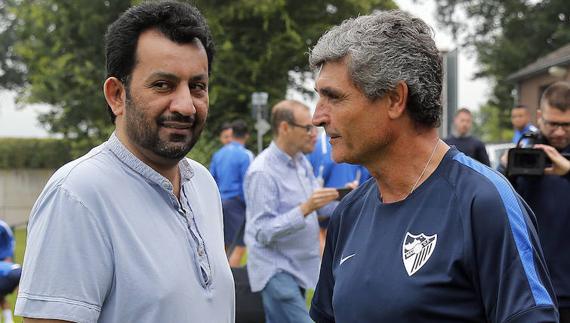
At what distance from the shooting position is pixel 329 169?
7891 millimetres

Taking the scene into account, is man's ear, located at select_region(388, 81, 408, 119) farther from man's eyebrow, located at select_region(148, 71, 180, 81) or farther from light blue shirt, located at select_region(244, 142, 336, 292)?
light blue shirt, located at select_region(244, 142, 336, 292)

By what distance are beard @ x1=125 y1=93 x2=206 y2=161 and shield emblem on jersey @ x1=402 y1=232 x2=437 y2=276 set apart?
2.38ft

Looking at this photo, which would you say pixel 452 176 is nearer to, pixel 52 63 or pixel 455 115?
pixel 455 115

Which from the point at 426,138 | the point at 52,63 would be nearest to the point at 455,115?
the point at 426,138

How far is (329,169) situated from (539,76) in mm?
28461

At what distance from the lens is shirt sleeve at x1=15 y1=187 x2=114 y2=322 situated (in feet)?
7.30

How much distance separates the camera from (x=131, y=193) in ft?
8.04

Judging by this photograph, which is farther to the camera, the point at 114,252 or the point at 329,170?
the point at 329,170

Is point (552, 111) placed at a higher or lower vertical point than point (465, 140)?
higher

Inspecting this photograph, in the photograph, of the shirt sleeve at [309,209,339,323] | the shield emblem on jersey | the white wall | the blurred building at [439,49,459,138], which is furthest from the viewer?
the white wall

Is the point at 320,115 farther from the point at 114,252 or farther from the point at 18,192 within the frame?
the point at 18,192

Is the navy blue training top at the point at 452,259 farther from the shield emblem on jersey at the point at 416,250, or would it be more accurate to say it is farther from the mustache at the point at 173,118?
the mustache at the point at 173,118

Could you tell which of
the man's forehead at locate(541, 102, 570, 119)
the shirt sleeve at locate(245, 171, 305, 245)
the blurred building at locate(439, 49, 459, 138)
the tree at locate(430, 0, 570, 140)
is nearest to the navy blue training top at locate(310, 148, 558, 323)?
the man's forehead at locate(541, 102, 570, 119)

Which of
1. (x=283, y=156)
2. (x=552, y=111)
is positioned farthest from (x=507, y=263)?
(x=283, y=156)
